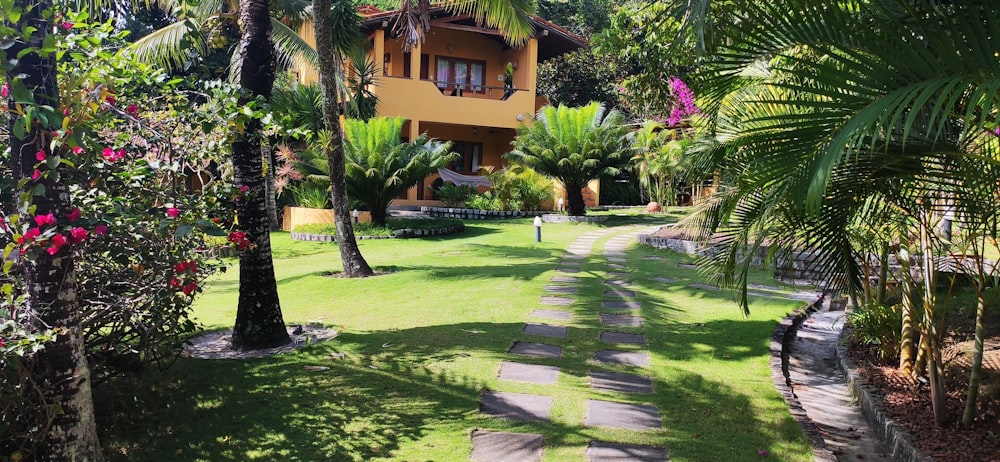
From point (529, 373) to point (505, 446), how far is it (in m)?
1.47

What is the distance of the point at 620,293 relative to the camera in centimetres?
945

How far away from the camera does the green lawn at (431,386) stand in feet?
14.3

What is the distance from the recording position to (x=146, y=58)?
13.4 metres

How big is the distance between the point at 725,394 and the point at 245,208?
15.1 ft

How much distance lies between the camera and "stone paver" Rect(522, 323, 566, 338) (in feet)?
23.2

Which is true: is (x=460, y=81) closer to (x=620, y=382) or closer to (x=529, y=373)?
(x=529, y=373)

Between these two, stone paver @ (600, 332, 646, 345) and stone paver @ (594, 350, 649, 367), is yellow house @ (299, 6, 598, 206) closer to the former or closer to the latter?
stone paver @ (600, 332, 646, 345)

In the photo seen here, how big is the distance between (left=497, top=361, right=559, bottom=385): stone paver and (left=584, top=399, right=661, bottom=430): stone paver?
1.85 ft

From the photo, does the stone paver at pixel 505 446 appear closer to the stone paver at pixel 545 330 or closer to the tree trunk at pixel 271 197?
the stone paver at pixel 545 330

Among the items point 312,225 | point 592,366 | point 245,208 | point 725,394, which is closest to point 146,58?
point 312,225

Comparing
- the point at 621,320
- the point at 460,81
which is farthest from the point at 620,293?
the point at 460,81

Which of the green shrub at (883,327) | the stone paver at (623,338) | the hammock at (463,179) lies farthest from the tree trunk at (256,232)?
the hammock at (463,179)

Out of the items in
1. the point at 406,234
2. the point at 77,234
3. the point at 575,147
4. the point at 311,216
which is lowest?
the point at 406,234

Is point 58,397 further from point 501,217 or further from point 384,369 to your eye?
point 501,217
